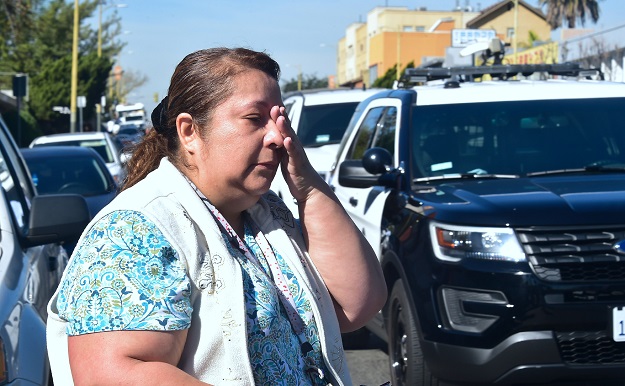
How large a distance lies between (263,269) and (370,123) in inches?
215

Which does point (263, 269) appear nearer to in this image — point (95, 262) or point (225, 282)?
point (225, 282)

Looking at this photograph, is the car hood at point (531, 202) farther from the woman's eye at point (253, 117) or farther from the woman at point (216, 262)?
the woman's eye at point (253, 117)

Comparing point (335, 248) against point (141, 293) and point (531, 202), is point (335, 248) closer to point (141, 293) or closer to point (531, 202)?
point (141, 293)

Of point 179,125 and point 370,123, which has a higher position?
point 179,125

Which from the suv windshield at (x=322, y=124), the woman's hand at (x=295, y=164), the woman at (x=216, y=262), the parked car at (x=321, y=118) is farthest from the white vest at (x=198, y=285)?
the suv windshield at (x=322, y=124)

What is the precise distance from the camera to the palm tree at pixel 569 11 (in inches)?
2714

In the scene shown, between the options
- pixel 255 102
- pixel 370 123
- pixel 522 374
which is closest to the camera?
pixel 255 102

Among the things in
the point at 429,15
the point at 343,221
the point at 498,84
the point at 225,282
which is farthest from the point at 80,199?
the point at 429,15

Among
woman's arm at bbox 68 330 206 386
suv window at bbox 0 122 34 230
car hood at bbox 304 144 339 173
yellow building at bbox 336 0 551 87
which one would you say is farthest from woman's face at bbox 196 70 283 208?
yellow building at bbox 336 0 551 87

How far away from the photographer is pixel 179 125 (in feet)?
8.67

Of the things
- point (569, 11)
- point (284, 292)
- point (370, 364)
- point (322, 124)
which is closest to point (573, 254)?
point (370, 364)

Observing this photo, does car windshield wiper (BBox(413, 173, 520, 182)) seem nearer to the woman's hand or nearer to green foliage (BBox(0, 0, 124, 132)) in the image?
the woman's hand

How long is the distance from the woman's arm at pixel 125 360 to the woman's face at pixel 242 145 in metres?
0.49

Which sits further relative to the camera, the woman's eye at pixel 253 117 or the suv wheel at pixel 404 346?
the suv wheel at pixel 404 346
